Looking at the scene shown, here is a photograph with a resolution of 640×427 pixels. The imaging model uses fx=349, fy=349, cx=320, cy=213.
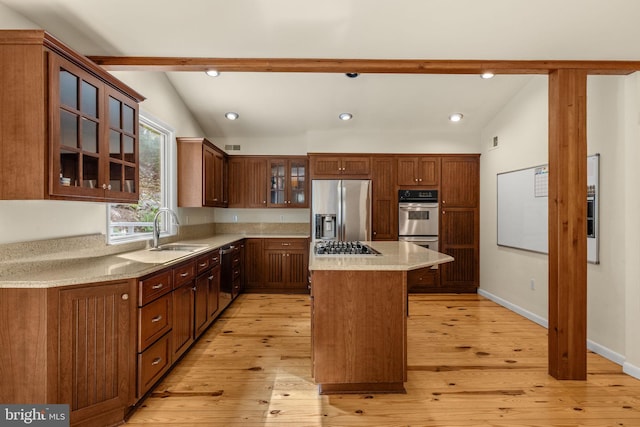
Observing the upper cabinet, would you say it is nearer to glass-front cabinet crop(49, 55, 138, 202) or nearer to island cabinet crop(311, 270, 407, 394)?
glass-front cabinet crop(49, 55, 138, 202)

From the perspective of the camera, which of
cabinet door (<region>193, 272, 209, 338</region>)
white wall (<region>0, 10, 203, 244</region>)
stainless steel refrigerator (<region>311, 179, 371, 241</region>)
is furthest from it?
stainless steel refrigerator (<region>311, 179, 371, 241</region>)

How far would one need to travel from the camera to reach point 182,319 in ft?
9.21

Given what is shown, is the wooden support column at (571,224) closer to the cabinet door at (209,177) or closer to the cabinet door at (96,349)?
the cabinet door at (96,349)

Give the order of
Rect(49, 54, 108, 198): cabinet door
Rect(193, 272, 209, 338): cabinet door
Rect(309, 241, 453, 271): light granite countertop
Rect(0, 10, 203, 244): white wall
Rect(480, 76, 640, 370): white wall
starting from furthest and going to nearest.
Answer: Rect(193, 272, 209, 338): cabinet door < Rect(480, 76, 640, 370): white wall < Rect(309, 241, 453, 271): light granite countertop < Rect(0, 10, 203, 244): white wall < Rect(49, 54, 108, 198): cabinet door

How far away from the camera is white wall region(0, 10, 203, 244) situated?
2.06 metres

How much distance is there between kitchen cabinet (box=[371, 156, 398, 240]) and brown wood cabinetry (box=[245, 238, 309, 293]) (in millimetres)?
1112

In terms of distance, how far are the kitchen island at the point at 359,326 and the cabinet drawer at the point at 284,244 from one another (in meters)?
2.85

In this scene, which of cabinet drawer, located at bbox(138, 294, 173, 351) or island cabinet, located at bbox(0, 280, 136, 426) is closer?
island cabinet, located at bbox(0, 280, 136, 426)

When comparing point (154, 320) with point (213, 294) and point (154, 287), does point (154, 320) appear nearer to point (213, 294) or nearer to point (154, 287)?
point (154, 287)

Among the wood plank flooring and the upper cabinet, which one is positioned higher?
the upper cabinet

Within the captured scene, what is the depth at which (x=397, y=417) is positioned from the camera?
83.7 inches

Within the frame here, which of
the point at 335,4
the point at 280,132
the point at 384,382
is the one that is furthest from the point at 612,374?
the point at 280,132

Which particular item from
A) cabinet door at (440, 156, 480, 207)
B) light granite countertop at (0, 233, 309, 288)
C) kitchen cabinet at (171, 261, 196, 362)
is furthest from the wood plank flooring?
cabinet door at (440, 156, 480, 207)

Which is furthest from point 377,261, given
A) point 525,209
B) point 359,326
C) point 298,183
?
point 298,183
